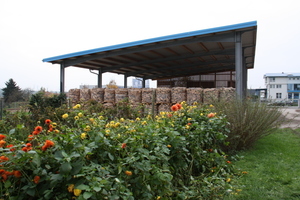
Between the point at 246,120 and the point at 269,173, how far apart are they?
1.73m

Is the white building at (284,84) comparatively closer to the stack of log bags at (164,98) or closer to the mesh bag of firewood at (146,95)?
the stack of log bags at (164,98)

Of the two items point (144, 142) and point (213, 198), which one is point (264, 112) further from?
point (144, 142)

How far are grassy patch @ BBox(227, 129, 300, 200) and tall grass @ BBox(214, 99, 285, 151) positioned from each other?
0.32 metres

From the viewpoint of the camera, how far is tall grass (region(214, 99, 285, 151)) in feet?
20.3

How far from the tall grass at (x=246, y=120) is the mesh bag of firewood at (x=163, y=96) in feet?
15.1

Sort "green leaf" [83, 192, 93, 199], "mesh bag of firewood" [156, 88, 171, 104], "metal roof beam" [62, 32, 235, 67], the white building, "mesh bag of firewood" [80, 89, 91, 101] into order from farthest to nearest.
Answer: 1. the white building
2. "mesh bag of firewood" [80, 89, 91, 101]
3. "mesh bag of firewood" [156, 88, 171, 104]
4. "metal roof beam" [62, 32, 235, 67]
5. "green leaf" [83, 192, 93, 199]

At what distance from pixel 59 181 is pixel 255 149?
238 inches

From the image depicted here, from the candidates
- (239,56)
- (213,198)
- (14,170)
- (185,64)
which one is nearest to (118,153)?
(14,170)

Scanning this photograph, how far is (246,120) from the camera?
248 inches

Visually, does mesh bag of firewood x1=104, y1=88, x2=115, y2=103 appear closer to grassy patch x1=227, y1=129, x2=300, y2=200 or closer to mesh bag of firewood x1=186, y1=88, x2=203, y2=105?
Answer: mesh bag of firewood x1=186, y1=88, x2=203, y2=105

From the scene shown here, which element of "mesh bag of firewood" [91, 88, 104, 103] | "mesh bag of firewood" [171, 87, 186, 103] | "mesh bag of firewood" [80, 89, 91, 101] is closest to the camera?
"mesh bag of firewood" [171, 87, 186, 103]

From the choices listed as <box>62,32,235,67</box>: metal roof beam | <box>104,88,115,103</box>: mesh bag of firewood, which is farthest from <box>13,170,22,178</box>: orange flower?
<box>62,32,235,67</box>: metal roof beam

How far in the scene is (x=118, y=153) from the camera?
245 centimetres

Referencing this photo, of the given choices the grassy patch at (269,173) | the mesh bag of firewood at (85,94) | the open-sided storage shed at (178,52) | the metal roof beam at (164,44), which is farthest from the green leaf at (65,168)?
the mesh bag of firewood at (85,94)
